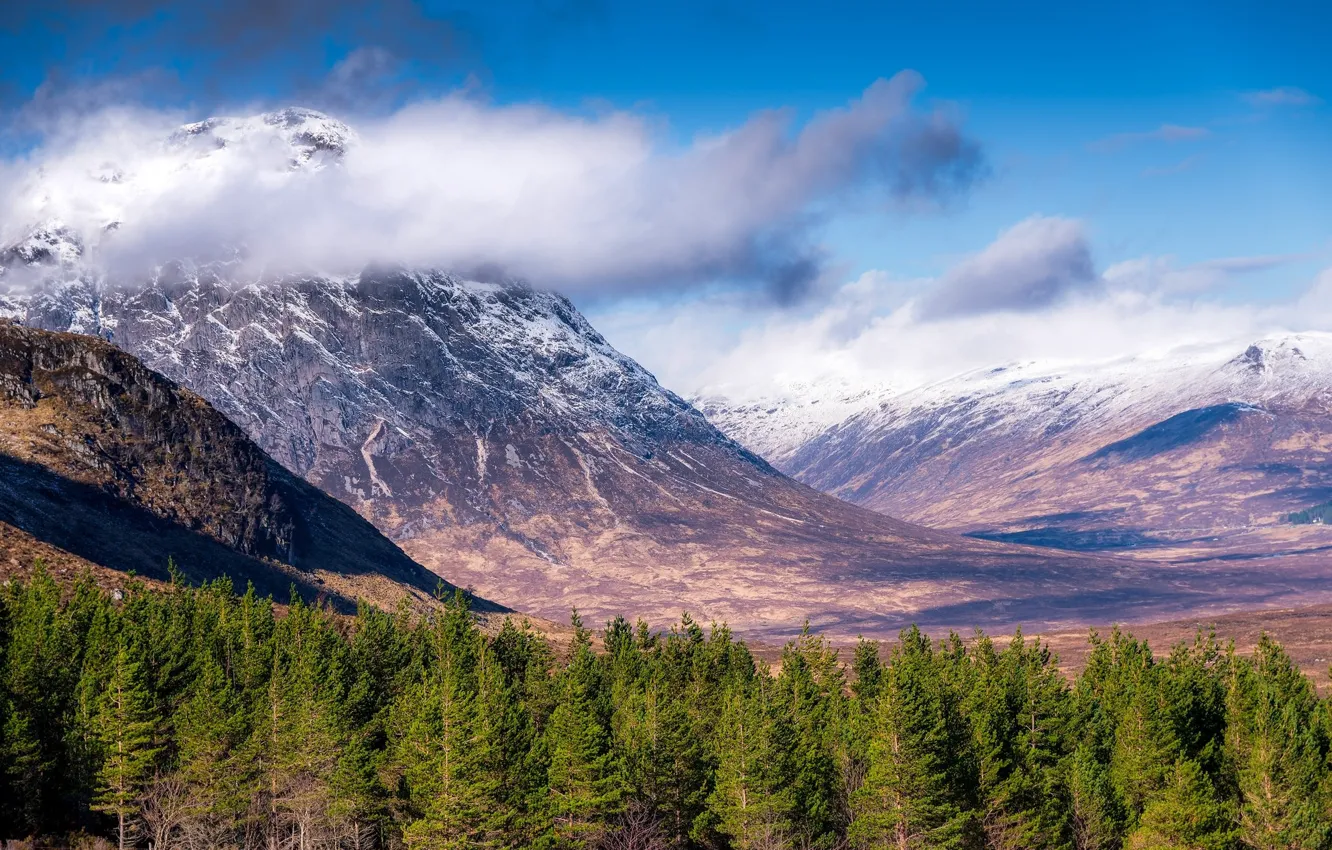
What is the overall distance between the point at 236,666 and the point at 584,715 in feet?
109

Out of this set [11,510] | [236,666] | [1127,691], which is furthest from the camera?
[11,510]

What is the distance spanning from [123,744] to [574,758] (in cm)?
2796

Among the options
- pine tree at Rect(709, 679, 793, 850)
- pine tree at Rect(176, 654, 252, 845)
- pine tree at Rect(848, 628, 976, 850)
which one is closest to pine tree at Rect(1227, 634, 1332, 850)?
pine tree at Rect(848, 628, 976, 850)

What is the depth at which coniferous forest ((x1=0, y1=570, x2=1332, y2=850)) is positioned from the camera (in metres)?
81.7

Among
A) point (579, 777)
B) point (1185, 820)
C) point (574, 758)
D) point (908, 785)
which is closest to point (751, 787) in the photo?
point (908, 785)

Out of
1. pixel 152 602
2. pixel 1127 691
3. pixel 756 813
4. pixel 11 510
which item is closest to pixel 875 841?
pixel 756 813

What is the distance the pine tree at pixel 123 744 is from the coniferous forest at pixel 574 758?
0.25m

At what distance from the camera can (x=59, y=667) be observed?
293ft

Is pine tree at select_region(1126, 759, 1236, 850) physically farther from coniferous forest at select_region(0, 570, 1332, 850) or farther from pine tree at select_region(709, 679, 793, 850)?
pine tree at select_region(709, 679, 793, 850)

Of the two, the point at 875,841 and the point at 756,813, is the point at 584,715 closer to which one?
the point at 756,813

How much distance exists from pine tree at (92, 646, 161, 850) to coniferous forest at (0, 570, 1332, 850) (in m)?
0.25

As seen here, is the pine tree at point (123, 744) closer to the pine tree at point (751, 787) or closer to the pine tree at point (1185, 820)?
the pine tree at point (751, 787)

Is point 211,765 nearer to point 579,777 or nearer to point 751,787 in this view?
point 579,777

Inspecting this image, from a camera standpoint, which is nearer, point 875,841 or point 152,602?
point 875,841
